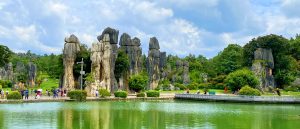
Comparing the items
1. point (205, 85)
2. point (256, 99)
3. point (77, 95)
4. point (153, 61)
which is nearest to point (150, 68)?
point (153, 61)

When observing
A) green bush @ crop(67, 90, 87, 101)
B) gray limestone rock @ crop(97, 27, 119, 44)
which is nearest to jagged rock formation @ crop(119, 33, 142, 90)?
gray limestone rock @ crop(97, 27, 119, 44)

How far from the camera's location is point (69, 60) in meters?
60.4

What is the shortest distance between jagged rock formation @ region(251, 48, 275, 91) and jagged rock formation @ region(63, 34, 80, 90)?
31.0 m

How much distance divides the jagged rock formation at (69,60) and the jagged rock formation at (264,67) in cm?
3098

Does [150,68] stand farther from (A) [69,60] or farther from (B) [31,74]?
(A) [69,60]

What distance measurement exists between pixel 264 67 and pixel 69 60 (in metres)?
34.5

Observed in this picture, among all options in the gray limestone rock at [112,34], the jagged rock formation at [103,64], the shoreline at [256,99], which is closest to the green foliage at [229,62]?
the gray limestone rock at [112,34]

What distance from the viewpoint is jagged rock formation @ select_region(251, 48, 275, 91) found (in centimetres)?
7274

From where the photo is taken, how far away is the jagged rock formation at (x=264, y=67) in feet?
239

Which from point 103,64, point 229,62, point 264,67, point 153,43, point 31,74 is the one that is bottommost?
point 31,74

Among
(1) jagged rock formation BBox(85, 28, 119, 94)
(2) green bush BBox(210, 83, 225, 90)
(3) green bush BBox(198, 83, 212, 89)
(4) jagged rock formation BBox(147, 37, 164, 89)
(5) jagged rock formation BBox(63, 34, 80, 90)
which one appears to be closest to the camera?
(1) jagged rock formation BBox(85, 28, 119, 94)

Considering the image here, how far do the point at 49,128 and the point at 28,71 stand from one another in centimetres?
6447

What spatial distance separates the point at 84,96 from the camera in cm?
4544

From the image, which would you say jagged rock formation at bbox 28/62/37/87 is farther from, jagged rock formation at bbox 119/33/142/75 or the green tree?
the green tree
